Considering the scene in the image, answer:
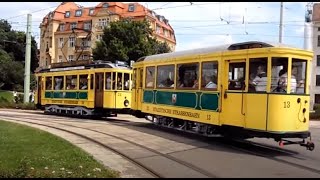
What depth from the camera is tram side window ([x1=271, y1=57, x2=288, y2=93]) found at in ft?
39.6

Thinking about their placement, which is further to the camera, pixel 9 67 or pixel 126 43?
pixel 9 67

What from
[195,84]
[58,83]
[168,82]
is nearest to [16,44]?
[58,83]

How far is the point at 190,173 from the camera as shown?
9.21 meters

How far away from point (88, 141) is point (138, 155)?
3092 mm

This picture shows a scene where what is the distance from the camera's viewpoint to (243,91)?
12.7 metres

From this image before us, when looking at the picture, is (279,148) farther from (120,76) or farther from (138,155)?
(120,76)

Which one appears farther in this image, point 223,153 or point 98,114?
point 98,114

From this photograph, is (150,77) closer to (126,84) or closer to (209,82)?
(209,82)

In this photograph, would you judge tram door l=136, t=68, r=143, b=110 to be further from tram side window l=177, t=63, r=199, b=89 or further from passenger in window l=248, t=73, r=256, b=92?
passenger in window l=248, t=73, r=256, b=92

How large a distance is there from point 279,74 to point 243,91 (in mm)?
1076

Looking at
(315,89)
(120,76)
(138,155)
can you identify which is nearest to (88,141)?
(138,155)

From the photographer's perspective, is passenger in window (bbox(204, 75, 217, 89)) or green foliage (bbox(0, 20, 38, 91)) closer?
passenger in window (bbox(204, 75, 217, 89))

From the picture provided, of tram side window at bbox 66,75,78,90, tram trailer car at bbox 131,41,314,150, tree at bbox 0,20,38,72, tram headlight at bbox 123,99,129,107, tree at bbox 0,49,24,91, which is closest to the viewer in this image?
tram trailer car at bbox 131,41,314,150

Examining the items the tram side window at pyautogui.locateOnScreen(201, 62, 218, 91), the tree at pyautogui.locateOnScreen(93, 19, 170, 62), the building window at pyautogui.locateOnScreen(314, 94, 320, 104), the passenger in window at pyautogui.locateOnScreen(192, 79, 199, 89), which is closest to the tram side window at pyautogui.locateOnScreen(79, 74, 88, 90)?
the passenger in window at pyautogui.locateOnScreen(192, 79, 199, 89)
